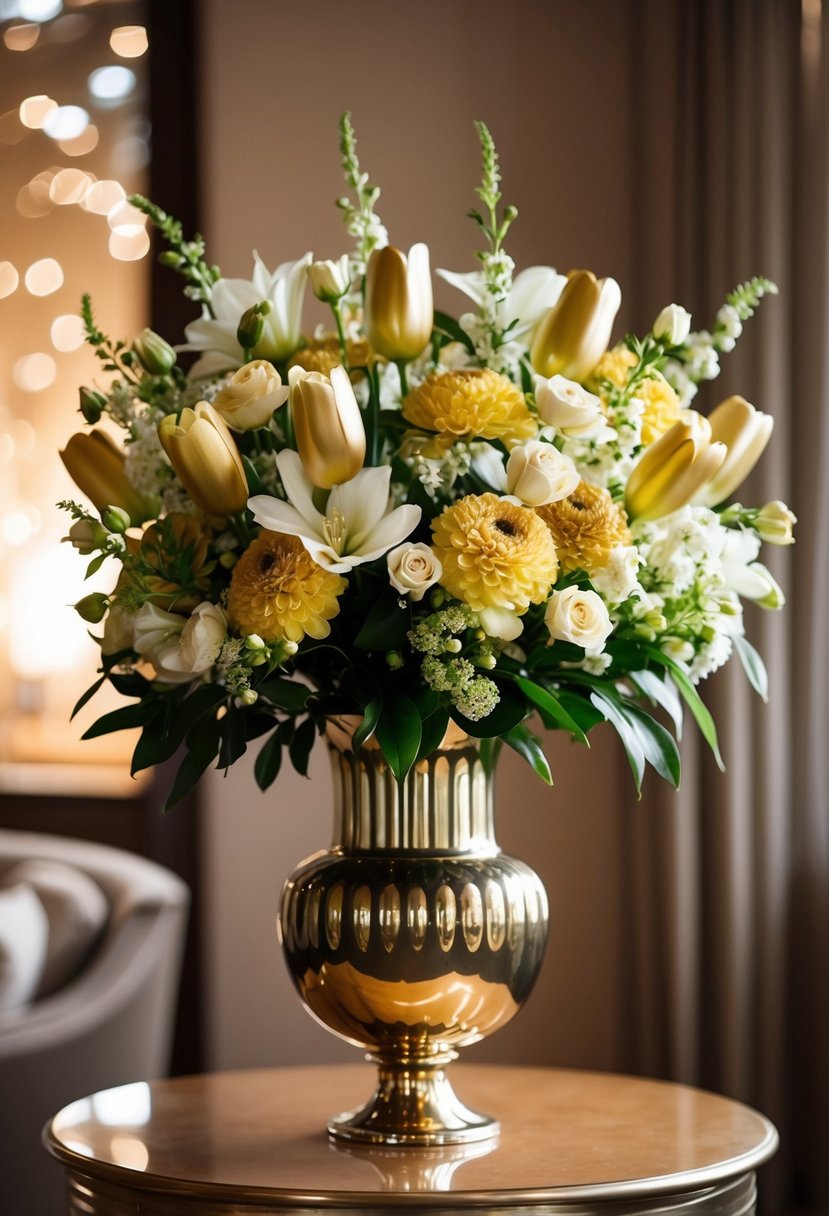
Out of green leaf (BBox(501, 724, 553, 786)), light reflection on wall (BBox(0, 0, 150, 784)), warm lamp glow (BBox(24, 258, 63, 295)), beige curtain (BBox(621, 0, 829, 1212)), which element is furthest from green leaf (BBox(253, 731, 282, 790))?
warm lamp glow (BBox(24, 258, 63, 295))

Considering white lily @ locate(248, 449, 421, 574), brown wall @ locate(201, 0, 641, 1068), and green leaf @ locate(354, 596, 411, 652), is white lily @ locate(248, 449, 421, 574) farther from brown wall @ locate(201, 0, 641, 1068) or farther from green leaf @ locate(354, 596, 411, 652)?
brown wall @ locate(201, 0, 641, 1068)

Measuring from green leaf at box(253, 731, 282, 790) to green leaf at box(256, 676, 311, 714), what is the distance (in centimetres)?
13

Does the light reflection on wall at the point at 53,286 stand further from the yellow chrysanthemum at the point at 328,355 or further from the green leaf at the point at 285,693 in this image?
the green leaf at the point at 285,693

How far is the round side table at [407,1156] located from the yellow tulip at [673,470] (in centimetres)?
55

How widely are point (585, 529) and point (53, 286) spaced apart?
9.01 ft

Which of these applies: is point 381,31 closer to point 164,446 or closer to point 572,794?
point 572,794

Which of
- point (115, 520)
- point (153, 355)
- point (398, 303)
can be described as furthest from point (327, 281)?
point (115, 520)

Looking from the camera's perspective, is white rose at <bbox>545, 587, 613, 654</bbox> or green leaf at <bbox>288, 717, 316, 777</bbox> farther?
green leaf at <bbox>288, 717, 316, 777</bbox>

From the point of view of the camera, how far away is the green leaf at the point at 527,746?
1298 mm

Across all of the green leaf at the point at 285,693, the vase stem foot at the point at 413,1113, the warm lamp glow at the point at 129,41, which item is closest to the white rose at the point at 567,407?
the green leaf at the point at 285,693

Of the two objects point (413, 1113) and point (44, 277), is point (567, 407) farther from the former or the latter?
point (44, 277)

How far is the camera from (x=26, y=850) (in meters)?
2.88

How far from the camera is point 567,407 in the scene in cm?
126

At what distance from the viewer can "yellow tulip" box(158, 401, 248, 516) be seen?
48.0 inches
